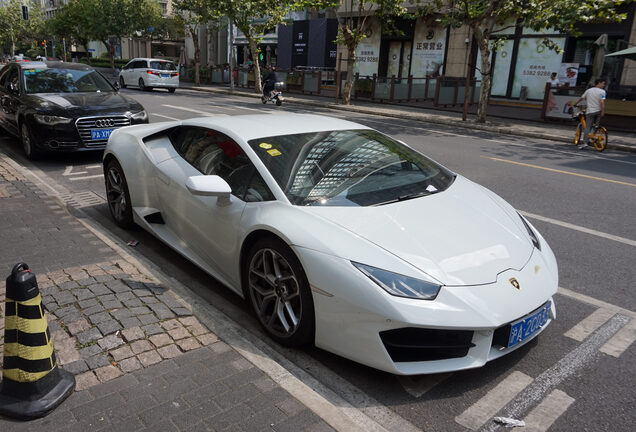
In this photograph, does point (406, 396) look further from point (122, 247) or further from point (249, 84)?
point (249, 84)

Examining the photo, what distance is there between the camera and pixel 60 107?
8.16m

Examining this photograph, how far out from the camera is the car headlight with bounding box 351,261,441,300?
8.81ft

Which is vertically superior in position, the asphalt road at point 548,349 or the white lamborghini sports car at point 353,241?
the white lamborghini sports car at point 353,241

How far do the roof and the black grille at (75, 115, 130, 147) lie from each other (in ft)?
14.3

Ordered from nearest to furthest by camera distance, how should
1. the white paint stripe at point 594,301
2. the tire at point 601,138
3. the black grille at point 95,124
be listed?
the white paint stripe at point 594,301 < the black grille at point 95,124 < the tire at point 601,138

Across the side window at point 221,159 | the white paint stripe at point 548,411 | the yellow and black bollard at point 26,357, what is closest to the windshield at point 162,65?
the side window at point 221,159

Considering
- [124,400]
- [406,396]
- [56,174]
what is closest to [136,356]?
[124,400]

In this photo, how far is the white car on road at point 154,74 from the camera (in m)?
27.1

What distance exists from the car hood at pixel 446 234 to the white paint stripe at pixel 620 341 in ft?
→ 2.77

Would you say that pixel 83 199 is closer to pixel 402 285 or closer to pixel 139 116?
pixel 139 116

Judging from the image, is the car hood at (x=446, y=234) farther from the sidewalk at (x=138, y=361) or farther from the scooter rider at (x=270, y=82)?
the scooter rider at (x=270, y=82)

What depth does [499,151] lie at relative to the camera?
475 inches

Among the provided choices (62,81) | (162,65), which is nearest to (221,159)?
(62,81)

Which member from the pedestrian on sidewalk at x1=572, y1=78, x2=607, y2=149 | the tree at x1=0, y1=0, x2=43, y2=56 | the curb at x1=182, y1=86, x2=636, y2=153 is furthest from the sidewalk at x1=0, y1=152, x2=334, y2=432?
the tree at x1=0, y1=0, x2=43, y2=56
